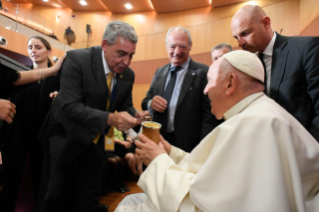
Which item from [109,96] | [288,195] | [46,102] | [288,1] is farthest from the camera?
[288,1]

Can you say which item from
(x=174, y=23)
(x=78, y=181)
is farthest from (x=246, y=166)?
(x=174, y=23)

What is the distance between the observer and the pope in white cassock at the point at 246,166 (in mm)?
917

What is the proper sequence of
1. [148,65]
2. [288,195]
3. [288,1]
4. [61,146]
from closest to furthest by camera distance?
[288,195] → [61,146] → [288,1] → [148,65]

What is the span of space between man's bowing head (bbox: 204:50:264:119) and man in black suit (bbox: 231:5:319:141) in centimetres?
59

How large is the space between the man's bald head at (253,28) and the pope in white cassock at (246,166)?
0.73m

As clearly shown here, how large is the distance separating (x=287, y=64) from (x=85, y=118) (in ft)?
5.70

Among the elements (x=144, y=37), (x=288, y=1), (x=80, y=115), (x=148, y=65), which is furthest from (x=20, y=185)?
(x=144, y=37)

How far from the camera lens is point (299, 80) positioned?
5.57 feet

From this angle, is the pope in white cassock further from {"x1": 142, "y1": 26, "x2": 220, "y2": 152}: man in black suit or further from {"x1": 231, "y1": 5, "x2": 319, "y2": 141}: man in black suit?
{"x1": 142, "y1": 26, "x2": 220, "y2": 152}: man in black suit

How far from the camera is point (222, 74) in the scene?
4.24 ft

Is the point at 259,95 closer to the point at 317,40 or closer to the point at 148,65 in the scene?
the point at 317,40

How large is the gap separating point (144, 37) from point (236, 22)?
9786 millimetres

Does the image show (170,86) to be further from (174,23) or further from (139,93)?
(174,23)

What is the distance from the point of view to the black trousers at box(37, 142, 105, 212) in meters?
1.80
